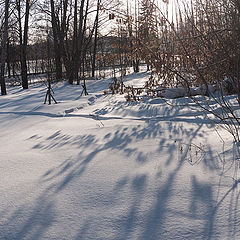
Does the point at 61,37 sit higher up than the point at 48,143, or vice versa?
the point at 61,37

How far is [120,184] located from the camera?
2.21 metres

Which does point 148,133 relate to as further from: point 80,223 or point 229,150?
point 80,223

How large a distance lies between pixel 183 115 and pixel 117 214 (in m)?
3.58

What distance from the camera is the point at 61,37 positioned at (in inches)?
650

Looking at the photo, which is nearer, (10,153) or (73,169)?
(73,169)

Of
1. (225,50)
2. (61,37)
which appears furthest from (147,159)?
(61,37)

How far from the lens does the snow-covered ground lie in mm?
1630

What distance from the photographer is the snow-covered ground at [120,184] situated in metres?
1.63

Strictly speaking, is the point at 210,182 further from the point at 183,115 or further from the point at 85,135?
the point at 183,115

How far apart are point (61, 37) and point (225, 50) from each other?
50.2 ft

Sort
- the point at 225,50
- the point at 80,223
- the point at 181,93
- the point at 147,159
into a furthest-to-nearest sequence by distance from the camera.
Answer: the point at 181,93
the point at 147,159
the point at 225,50
the point at 80,223

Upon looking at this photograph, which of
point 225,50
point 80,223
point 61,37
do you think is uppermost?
point 61,37

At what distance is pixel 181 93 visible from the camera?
26.1ft

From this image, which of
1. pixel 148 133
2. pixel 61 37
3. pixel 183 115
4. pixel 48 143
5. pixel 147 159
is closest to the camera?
pixel 147 159
